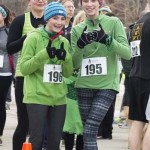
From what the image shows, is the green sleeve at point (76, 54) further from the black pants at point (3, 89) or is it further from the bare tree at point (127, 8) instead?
the bare tree at point (127, 8)

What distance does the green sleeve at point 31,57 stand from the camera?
6883 millimetres

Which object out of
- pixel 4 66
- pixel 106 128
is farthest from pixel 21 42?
pixel 106 128

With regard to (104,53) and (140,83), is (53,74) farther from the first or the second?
(140,83)

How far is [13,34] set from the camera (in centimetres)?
795

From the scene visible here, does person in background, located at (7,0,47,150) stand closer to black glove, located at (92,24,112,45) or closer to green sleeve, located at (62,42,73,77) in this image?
green sleeve, located at (62,42,73,77)

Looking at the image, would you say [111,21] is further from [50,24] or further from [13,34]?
[13,34]

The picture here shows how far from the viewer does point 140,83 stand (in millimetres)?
7383

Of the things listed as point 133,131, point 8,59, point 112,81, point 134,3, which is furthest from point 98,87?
point 134,3

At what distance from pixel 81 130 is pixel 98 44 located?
4.23 feet

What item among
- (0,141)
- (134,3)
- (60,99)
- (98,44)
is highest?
(134,3)

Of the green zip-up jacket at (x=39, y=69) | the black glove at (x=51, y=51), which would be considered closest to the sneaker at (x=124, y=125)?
the green zip-up jacket at (x=39, y=69)

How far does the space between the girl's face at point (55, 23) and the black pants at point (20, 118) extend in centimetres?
99

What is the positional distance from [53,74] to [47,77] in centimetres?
7

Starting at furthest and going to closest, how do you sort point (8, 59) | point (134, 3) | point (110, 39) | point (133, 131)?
1. point (134, 3)
2. point (8, 59)
3. point (133, 131)
4. point (110, 39)
